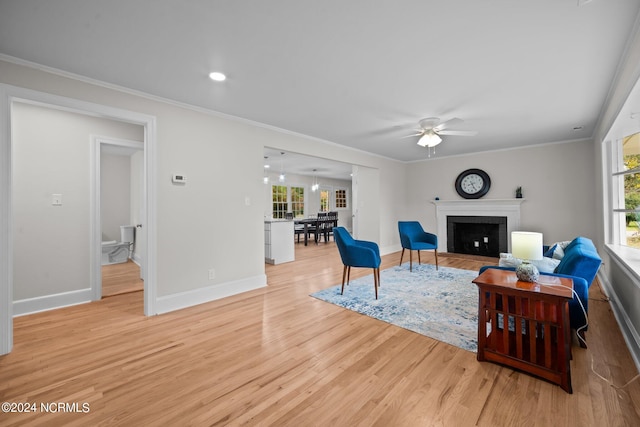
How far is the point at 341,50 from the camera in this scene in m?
2.05

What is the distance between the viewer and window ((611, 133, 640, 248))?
2.84 metres

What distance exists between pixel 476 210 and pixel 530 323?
4.74 m

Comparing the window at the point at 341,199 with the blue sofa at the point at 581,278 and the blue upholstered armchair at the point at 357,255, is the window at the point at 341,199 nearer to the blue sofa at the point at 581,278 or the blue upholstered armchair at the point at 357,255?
the blue upholstered armchair at the point at 357,255

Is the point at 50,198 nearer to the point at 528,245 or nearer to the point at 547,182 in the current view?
the point at 528,245

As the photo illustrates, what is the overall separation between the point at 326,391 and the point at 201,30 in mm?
2506

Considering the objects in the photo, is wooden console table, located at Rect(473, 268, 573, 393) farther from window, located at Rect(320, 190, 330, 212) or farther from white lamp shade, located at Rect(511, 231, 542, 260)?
window, located at Rect(320, 190, 330, 212)

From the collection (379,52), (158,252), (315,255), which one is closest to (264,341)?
(158,252)

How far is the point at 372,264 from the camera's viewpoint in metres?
3.29

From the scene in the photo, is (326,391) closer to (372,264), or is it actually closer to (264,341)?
(264,341)

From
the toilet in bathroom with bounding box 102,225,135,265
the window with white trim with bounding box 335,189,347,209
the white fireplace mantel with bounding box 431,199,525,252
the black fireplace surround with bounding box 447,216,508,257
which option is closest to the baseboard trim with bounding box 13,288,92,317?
the toilet in bathroom with bounding box 102,225,135,265

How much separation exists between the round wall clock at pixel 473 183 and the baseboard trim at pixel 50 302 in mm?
6947

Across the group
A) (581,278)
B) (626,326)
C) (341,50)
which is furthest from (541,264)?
(341,50)

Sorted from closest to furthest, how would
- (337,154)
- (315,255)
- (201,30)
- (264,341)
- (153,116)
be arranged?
(201,30)
(264,341)
(153,116)
(337,154)
(315,255)

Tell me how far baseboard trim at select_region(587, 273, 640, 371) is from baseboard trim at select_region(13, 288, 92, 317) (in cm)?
529
